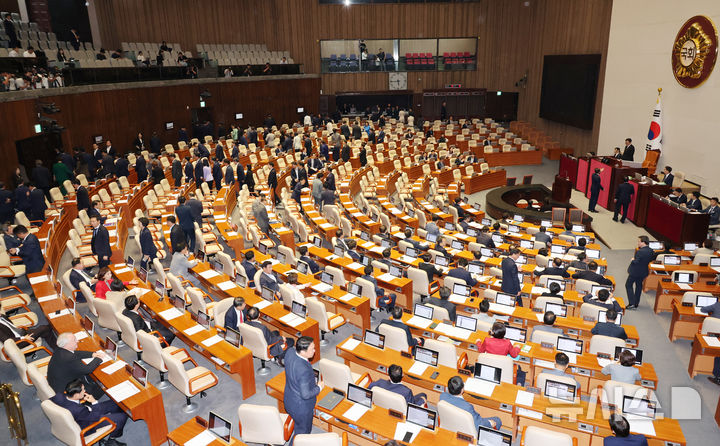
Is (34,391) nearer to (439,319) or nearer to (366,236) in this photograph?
(439,319)

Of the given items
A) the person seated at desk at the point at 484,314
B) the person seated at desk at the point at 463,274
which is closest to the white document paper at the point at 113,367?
the person seated at desk at the point at 484,314

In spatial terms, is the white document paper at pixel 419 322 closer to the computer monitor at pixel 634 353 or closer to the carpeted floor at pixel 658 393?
the carpeted floor at pixel 658 393

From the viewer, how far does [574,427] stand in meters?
6.13

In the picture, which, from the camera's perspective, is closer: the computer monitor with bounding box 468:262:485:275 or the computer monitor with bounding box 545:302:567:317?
the computer monitor with bounding box 545:302:567:317

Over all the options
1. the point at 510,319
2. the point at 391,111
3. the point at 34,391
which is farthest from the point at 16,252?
the point at 391,111

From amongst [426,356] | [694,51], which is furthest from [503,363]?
[694,51]

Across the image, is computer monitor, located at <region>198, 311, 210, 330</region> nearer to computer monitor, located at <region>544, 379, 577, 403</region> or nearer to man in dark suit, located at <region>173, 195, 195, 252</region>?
computer monitor, located at <region>544, 379, 577, 403</region>

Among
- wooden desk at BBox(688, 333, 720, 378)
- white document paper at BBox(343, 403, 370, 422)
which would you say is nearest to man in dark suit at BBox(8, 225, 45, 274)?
white document paper at BBox(343, 403, 370, 422)

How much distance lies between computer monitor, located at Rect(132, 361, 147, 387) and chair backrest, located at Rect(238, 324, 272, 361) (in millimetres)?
1709

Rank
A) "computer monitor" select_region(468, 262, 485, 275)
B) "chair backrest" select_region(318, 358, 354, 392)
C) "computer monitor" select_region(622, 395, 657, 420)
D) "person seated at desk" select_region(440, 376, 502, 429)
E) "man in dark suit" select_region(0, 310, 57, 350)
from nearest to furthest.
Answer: "person seated at desk" select_region(440, 376, 502, 429) → "computer monitor" select_region(622, 395, 657, 420) → "chair backrest" select_region(318, 358, 354, 392) → "man in dark suit" select_region(0, 310, 57, 350) → "computer monitor" select_region(468, 262, 485, 275)

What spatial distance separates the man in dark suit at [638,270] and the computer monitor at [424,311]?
5208 mm

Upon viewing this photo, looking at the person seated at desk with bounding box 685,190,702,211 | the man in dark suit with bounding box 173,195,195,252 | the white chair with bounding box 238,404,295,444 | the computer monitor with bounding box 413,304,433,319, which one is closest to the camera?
the white chair with bounding box 238,404,295,444

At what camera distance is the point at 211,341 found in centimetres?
788

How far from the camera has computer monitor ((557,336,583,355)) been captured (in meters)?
7.59
